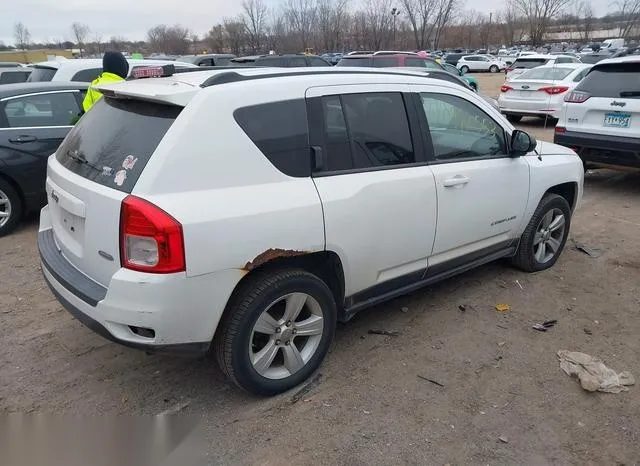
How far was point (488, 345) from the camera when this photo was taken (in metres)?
3.66

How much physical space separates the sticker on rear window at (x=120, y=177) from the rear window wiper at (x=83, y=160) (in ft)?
0.31

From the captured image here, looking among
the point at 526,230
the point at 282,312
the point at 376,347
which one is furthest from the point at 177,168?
the point at 526,230

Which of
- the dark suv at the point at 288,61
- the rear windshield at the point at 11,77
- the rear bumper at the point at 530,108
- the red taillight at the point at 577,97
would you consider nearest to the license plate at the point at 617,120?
the red taillight at the point at 577,97

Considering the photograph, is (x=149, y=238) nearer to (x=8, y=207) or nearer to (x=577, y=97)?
(x=8, y=207)

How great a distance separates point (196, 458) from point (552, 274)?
11.6ft

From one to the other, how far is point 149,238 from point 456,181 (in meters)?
2.15

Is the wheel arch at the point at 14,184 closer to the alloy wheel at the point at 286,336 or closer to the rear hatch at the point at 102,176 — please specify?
the rear hatch at the point at 102,176

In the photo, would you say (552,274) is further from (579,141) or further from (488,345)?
(579,141)

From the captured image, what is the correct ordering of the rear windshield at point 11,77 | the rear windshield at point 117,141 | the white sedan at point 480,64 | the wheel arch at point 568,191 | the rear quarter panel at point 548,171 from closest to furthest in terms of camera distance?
the rear windshield at point 117,141 < the rear quarter panel at point 548,171 < the wheel arch at point 568,191 < the rear windshield at point 11,77 < the white sedan at point 480,64

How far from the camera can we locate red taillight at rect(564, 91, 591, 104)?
291 inches

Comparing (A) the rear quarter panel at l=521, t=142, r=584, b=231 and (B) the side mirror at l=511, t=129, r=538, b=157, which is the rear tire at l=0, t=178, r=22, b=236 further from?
(A) the rear quarter panel at l=521, t=142, r=584, b=231

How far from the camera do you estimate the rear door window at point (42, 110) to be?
5.86m

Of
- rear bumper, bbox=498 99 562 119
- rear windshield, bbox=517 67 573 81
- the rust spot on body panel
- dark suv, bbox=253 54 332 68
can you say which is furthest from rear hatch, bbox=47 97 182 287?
rear windshield, bbox=517 67 573 81

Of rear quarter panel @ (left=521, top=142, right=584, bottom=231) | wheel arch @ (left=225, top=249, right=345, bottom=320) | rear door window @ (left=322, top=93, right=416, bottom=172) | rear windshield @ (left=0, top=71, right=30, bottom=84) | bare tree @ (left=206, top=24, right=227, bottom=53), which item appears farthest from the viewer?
bare tree @ (left=206, top=24, right=227, bottom=53)
